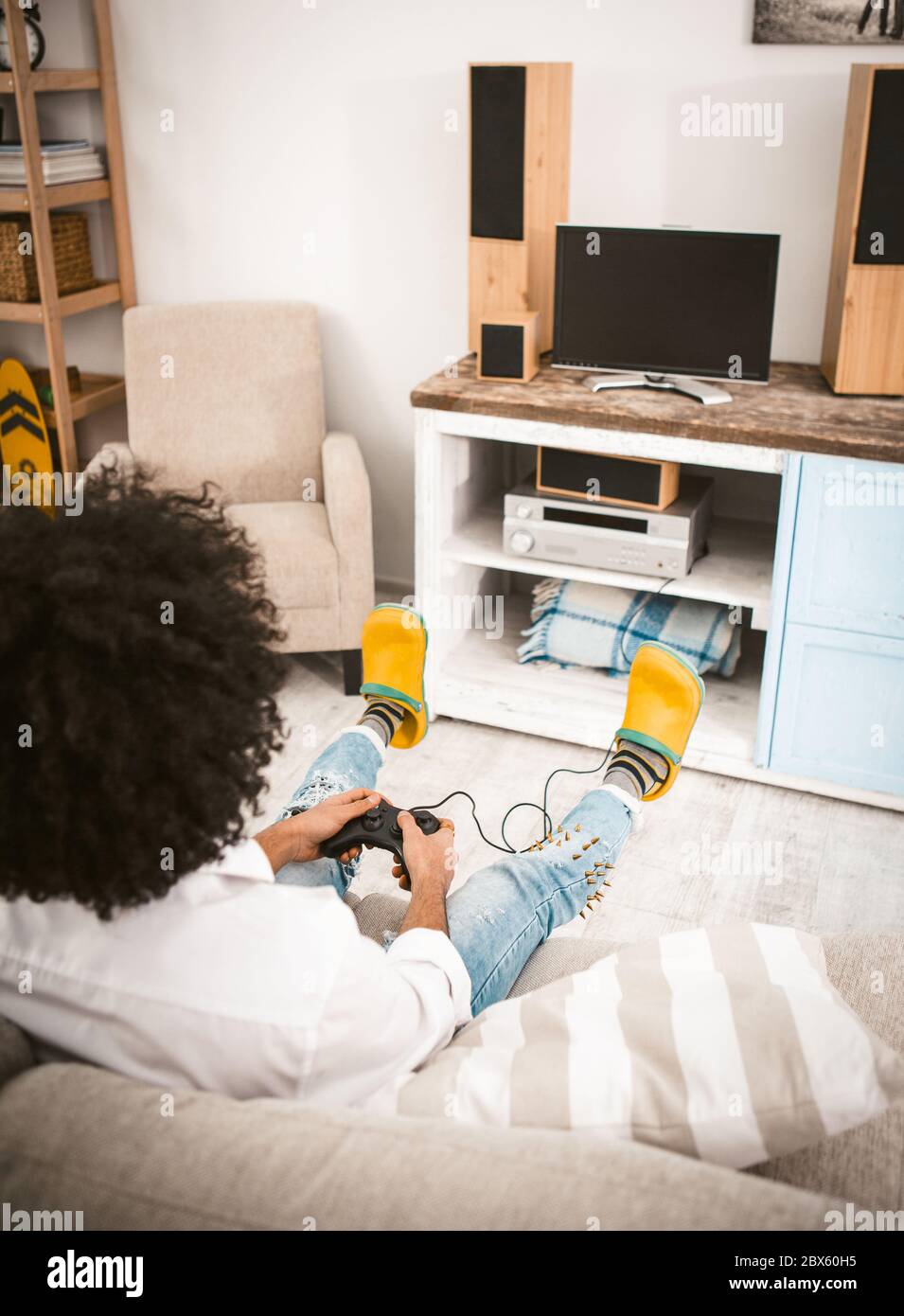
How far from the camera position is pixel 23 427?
3283 millimetres

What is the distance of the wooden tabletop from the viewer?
214 centimetres

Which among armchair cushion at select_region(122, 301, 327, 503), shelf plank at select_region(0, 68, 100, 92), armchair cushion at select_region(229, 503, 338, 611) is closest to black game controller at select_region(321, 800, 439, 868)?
armchair cushion at select_region(229, 503, 338, 611)

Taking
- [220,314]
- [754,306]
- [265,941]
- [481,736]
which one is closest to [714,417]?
[754,306]

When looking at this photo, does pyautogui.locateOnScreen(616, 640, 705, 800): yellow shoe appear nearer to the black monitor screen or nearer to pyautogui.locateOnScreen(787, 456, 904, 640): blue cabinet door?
pyautogui.locateOnScreen(787, 456, 904, 640): blue cabinet door

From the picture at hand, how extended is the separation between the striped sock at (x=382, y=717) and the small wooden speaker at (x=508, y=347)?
2.82ft

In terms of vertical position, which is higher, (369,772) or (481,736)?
(369,772)

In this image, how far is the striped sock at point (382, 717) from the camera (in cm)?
195

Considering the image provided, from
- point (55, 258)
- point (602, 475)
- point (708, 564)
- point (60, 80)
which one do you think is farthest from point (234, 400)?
point (708, 564)

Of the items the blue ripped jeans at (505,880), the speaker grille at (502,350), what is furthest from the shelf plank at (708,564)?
the blue ripped jeans at (505,880)

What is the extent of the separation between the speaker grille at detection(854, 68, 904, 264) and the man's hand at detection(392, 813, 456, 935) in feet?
4.84

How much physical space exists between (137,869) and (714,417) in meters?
1.71

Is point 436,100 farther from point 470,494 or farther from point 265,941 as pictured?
point 265,941

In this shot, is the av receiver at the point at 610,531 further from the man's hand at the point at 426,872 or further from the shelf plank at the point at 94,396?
the shelf plank at the point at 94,396

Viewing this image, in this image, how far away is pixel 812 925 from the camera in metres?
2.05
